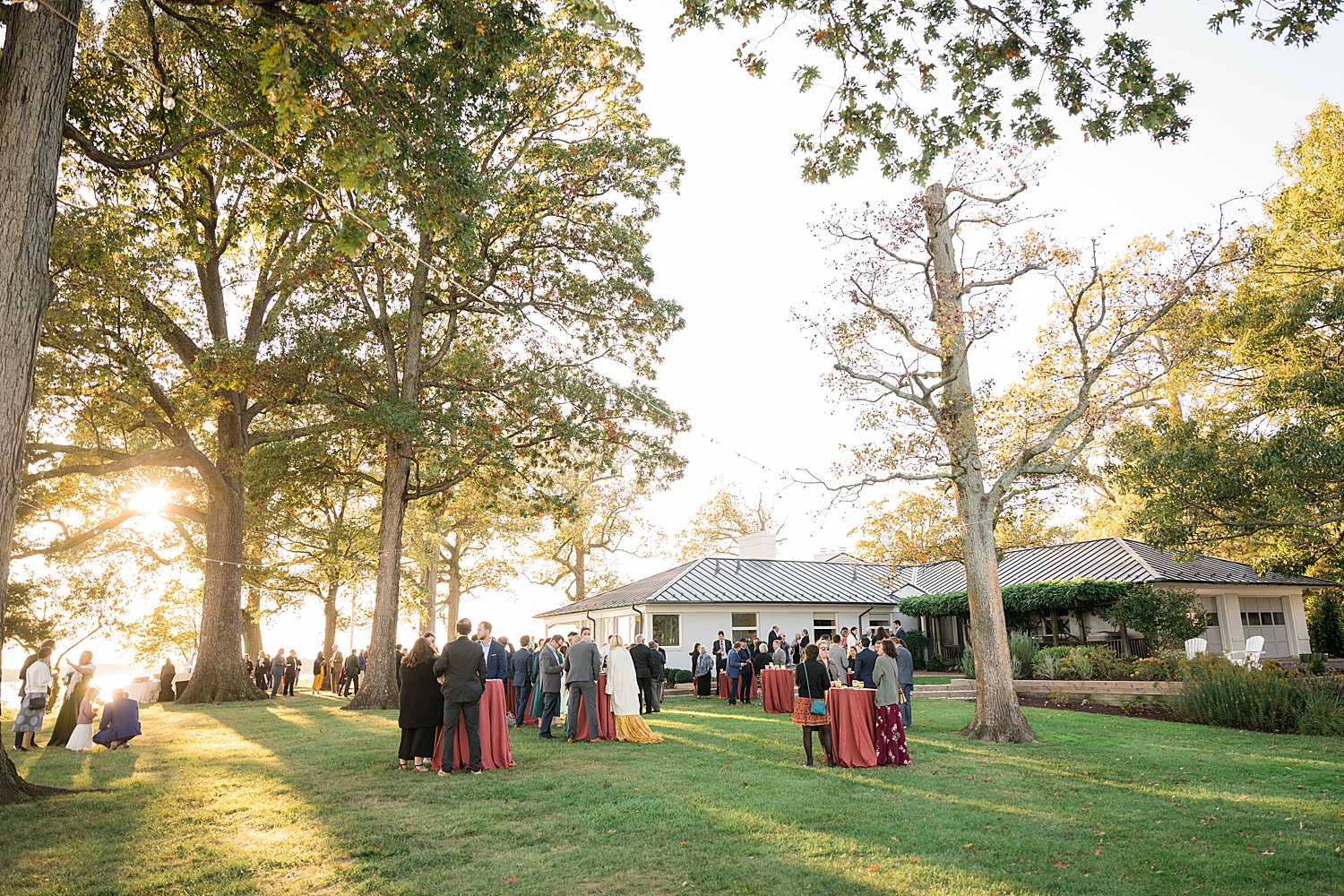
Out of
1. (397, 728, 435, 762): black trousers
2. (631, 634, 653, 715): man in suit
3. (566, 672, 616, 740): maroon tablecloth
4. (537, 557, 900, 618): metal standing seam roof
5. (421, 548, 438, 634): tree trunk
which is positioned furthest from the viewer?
(421, 548, 438, 634): tree trunk

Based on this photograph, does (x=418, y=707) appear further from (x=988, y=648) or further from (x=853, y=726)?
(x=988, y=648)

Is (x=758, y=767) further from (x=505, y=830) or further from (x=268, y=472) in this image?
(x=268, y=472)

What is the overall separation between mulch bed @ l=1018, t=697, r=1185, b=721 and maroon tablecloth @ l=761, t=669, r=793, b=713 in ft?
17.4

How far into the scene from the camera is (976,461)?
1373cm

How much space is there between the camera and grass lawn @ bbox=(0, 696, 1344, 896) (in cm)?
549

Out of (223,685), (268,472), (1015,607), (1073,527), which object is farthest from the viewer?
(1073,527)

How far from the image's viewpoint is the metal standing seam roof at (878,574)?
26969 millimetres

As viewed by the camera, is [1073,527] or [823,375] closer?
[823,375]

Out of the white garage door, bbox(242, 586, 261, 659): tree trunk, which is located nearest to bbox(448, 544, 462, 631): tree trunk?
bbox(242, 586, 261, 659): tree trunk

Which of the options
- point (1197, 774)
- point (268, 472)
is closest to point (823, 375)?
point (1197, 774)

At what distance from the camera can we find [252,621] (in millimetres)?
34750

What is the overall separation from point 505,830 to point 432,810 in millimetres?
1141

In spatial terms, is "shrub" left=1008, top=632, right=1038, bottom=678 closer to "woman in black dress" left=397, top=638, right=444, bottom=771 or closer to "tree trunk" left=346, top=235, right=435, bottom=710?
"tree trunk" left=346, top=235, right=435, bottom=710

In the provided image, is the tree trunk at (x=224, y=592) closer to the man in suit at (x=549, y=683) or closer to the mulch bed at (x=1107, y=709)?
the man in suit at (x=549, y=683)
